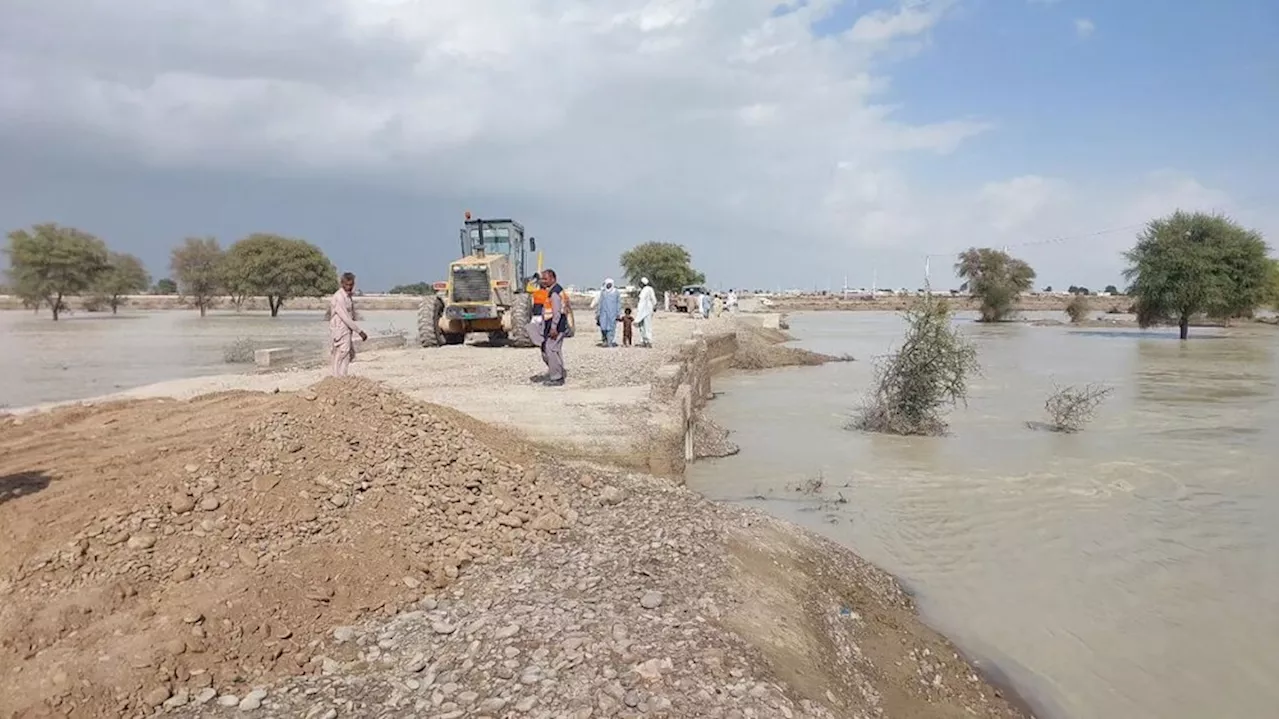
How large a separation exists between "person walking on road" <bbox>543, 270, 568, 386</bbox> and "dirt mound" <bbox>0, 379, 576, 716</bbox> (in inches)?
154

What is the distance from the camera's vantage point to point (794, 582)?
5.27 meters

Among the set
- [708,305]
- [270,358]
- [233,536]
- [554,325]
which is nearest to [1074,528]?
[554,325]

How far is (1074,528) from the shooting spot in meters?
8.11

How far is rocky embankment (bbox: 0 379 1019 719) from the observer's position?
338 centimetres

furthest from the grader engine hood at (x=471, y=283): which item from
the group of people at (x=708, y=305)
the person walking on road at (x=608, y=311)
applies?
the group of people at (x=708, y=305)

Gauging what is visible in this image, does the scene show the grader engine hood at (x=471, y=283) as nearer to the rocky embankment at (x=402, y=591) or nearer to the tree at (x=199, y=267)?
the rocky embankment at (x=402, y=591)

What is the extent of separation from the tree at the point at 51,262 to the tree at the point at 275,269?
299 inches

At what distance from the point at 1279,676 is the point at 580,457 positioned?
17.8 feet

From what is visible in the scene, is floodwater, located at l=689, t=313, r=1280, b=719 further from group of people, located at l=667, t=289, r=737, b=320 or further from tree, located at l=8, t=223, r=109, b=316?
tree, located at l=8, t=223, r=109, b=316

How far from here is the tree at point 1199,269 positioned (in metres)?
37.5

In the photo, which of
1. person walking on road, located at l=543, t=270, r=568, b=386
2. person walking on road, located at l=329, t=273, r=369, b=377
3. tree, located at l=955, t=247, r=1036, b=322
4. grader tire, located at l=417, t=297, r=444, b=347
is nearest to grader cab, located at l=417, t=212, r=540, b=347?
grader tire, located at l=417, t=297, r=444, b=347

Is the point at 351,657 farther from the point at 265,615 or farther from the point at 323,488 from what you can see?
the point at 323,488

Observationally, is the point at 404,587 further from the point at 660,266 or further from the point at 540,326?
the point at 660,266

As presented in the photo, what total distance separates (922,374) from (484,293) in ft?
31.2
